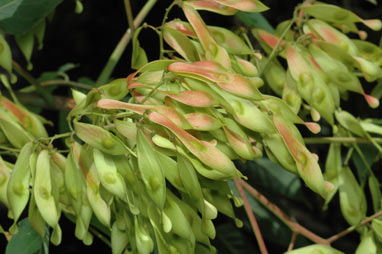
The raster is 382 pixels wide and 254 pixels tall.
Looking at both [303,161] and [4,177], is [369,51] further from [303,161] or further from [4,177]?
[4,177]

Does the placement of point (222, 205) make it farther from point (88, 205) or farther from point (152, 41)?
point (152, 41)

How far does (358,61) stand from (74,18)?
113 cm

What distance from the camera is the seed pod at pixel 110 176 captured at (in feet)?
2.50

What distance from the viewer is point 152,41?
68.2 inches

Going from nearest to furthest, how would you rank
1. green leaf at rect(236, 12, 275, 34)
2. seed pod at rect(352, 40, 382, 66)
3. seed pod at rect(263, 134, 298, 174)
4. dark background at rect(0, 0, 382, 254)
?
seed pod at rect(263, 134, 298, 174) → seed pod at rect(352, 40, 382, 66) → green leaf at rect(236, 12, 275, 34) → dark background at rect(0, 0, 382, 254)

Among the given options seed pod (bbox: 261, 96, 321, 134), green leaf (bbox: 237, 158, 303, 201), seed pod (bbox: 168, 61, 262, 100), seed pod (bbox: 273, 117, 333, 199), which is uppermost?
seed pod (bbox: 168, 61, 262, 100)

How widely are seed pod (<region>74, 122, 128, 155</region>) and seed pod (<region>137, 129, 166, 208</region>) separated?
0.11ft

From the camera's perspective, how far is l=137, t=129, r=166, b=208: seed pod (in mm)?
731

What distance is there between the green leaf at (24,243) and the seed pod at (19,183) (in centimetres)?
15

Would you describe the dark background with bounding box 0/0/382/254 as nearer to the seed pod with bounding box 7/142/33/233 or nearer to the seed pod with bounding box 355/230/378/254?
the seed pod with bounding box 355/230/378/254

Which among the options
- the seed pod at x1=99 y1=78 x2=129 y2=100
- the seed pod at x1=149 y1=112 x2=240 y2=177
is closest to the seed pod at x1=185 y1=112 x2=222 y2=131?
the seed pod at x1=149 y1=112 x2=240 y2=177

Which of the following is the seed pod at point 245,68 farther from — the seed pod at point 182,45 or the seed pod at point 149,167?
the seed pod at point 149,167

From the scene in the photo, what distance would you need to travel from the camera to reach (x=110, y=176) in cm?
76

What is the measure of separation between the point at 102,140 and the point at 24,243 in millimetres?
312
